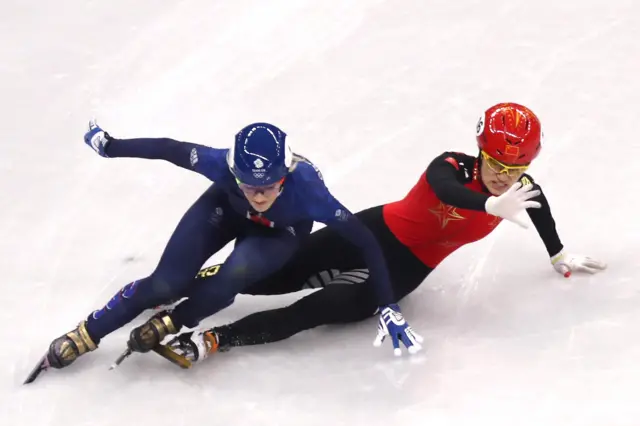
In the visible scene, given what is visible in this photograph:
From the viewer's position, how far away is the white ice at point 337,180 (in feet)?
10.1

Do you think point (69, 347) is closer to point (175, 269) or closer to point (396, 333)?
point (175, 269)

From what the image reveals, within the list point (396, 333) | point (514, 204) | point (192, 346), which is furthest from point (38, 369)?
point (514, 204)

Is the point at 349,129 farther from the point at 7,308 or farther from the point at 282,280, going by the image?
the point at 7,308

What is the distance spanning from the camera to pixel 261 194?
10.1 ft

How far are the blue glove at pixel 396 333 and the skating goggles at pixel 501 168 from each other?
0.68m

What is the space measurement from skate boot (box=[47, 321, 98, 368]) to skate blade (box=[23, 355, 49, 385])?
0.03 meters

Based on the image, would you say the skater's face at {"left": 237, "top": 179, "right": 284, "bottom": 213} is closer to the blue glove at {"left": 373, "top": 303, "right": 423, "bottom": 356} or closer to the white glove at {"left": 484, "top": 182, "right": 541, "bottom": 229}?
the blue glove at {"left": 373, "top": 303, "right": 423, "bottom": 356}

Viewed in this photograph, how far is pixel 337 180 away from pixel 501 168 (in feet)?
4.97

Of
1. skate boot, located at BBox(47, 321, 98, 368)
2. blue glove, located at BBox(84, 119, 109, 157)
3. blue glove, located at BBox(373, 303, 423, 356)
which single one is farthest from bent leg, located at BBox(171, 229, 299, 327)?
blue glove, located at BBox(84, 119, 109, 157)

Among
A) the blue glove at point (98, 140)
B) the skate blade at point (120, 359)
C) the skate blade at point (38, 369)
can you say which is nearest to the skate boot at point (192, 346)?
the skate blade at point (120, 359)

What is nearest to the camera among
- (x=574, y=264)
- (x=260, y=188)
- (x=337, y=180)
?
(x=260, y=188)

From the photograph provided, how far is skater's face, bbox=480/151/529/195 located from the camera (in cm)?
324

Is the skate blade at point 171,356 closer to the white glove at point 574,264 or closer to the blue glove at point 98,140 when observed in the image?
the blue glove at point 98,140

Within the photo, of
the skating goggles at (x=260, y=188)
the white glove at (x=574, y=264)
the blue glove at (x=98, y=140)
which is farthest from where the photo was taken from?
the white glove at (x=574, y=264)
